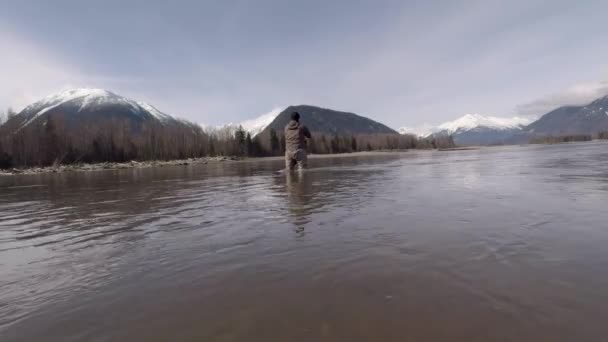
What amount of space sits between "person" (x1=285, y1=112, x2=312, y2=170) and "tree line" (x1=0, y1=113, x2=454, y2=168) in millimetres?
75259

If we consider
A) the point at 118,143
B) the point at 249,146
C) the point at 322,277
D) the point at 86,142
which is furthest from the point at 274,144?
the point at 322,277

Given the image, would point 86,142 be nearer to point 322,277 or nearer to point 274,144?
point 274,144

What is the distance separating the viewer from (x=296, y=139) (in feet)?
51.0

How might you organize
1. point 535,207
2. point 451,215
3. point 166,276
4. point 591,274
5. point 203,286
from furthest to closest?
point 535,207
point 451,215
point 166,276
point 203,286
point 591,274

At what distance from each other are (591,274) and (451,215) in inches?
109

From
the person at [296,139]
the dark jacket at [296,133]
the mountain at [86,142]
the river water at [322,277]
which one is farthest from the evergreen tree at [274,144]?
the river water at [322,277]

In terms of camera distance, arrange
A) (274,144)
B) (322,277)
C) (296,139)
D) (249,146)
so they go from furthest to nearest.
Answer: (274,144), (249,146), (296,139), (322,277)

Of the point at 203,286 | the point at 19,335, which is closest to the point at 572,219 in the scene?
the point at 203,286

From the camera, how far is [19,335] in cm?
241

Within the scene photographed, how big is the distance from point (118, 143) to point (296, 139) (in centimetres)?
9033

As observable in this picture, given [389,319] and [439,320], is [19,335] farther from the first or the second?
[439,320]

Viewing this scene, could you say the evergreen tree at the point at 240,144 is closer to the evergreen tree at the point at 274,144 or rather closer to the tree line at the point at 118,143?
the tree line at the point at 118,143

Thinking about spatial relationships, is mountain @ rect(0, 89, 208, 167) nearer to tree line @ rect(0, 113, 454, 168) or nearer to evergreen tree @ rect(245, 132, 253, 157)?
tree line @ rect(0, 113, 454, 168)

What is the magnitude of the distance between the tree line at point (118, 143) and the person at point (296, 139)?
75259mm
